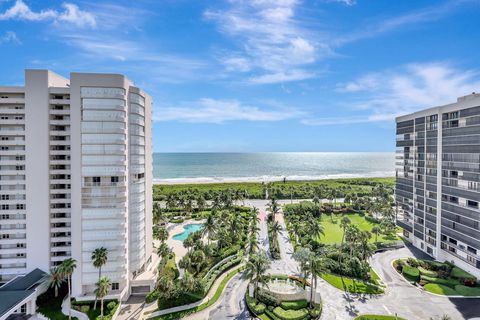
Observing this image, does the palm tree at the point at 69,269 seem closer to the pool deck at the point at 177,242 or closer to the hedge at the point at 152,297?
the hedge at the point at 152,297

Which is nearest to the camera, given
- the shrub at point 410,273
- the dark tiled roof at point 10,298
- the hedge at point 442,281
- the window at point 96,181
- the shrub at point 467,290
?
the dark tiled roof at point 10,298

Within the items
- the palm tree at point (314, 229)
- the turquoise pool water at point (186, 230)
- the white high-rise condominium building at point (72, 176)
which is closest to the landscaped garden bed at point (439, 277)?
the palm tree at point (314, 229)

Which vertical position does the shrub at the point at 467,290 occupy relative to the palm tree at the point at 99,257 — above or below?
below

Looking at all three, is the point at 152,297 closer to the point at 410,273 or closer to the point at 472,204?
the point at 410,273

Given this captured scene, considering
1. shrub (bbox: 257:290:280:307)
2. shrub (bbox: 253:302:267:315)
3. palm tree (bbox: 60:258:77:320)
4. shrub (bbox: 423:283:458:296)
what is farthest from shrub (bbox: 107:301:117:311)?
shrub (bbox: 423:283:458:296)

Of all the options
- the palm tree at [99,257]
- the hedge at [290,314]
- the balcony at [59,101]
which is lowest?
the hedge at [290,314]

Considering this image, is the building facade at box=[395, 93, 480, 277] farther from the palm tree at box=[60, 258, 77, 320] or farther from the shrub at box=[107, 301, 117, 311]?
the palm tree at box=[60, 258, 77, 320]

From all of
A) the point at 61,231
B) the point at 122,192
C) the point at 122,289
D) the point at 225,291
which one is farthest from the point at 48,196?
the point at 225,291

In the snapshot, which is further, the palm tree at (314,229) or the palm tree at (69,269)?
the palm tree at (314,229)

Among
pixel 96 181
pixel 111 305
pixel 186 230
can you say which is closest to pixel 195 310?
pixel 111 305
